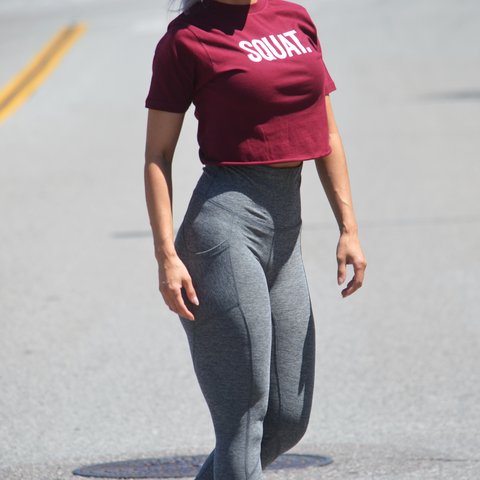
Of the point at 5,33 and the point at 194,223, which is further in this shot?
the point at 5,33

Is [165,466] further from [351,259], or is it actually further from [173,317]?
[173,317]

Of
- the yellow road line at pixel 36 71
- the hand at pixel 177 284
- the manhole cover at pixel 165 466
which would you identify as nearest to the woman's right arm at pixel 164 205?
the hand at pixel 177 284

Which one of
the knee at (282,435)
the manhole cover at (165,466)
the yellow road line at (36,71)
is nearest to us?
the knee at (282,435)

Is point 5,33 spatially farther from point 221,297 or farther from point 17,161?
point 221,297

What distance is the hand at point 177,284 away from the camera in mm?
2123

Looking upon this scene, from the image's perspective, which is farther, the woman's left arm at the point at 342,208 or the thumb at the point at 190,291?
the woman's left arm at the point at 342,208

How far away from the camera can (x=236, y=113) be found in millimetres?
2146

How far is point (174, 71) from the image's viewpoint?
2.12 meters

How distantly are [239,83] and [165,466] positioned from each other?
1776 millimetres

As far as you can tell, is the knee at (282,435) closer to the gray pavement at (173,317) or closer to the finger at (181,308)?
the finger at (181,308)

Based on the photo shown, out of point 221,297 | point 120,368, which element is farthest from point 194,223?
point 120,368

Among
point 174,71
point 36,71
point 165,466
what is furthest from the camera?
point 36,71

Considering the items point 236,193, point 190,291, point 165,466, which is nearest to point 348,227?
point 236,193

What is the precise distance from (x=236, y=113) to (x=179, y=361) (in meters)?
2.47
